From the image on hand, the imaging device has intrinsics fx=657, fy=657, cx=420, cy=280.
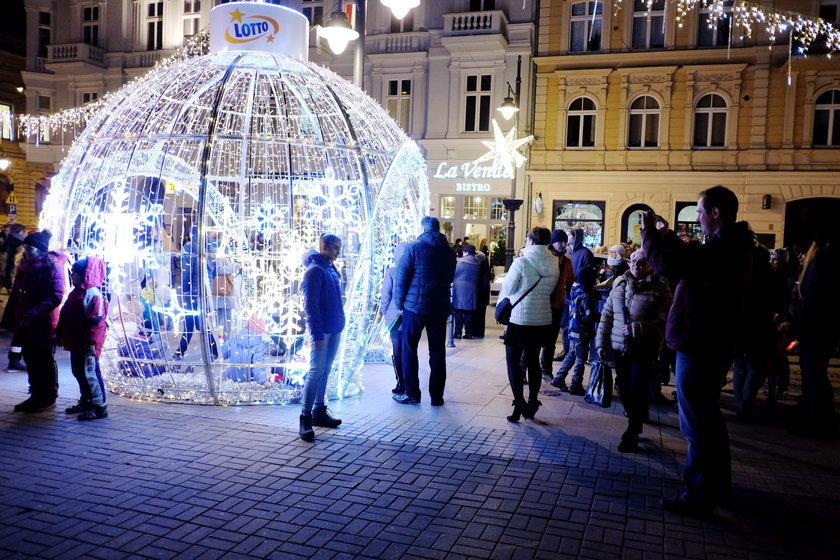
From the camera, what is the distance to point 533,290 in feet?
21.2

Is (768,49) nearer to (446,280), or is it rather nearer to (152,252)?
(446,280)

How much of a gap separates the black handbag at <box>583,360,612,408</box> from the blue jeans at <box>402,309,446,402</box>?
5.54ft

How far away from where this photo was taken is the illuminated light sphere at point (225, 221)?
21.4 feet

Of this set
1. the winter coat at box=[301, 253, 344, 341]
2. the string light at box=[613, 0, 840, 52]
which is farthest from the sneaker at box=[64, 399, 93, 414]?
the string light at box=[613, 0, 840, 52]

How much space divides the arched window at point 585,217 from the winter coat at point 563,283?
13543 mm

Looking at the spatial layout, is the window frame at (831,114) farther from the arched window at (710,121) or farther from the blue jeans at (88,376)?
the blue jeans at (88,376)

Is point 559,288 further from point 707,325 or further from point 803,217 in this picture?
point 803,217

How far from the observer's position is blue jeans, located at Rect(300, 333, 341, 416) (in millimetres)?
5762

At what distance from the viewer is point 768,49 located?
1948 cm

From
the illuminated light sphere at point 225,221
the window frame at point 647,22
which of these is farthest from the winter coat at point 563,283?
the window frame at point 647,22

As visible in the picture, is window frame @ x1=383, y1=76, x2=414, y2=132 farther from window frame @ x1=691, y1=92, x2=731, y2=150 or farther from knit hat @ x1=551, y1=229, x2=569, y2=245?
knit hat @ x1=551, y1=229, x2=569, y2=245

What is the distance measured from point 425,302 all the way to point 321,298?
4.98 feet

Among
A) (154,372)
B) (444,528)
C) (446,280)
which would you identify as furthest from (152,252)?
(444,528)

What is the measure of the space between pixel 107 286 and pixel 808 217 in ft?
66.2
